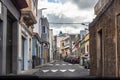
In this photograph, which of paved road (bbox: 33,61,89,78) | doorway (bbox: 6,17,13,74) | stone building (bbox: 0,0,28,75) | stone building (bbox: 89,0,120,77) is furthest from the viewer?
doorway (bbox: 6,17,13,74)

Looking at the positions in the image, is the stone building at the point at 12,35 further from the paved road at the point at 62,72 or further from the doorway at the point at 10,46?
the paved road at the point at 62,72

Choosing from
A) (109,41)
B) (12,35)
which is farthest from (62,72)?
(109,41)

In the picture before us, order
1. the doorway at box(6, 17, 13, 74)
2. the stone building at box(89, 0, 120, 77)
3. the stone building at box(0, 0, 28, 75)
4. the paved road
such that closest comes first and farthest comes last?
the stone building at box(89, 0, 120, 77) < the paved road < the stone building at box(0, 0, 28, 75) < the doorway at box(6, 17, 13, 74)

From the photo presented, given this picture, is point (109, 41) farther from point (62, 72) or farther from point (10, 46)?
point (62, 72)

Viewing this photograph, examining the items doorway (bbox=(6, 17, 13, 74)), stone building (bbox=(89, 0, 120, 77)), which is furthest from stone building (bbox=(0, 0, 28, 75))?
stone building (bbox=(89, 0, 120, 77))

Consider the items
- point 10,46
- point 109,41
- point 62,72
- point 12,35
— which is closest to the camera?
point 109,41

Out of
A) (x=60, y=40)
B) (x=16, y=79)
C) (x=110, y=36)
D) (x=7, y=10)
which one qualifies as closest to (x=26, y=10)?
(x=7, y=10)

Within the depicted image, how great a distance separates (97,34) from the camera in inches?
816

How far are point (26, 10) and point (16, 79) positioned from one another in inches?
1016

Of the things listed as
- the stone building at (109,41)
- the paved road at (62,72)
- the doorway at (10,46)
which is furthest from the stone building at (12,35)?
the stone building at (109,41)

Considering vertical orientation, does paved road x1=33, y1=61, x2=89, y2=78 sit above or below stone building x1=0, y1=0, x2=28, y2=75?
below

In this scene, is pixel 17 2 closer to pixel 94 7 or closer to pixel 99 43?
pixel 94 7

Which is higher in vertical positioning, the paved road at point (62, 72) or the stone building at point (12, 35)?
the stone building at point (12, 35)

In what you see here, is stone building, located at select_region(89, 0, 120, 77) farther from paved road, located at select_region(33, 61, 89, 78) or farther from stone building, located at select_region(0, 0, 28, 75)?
stone building, located at select_region(0, 0, 28, 75)
